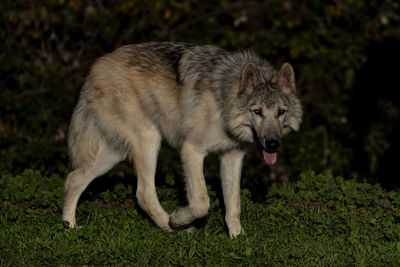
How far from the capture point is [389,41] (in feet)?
34.5

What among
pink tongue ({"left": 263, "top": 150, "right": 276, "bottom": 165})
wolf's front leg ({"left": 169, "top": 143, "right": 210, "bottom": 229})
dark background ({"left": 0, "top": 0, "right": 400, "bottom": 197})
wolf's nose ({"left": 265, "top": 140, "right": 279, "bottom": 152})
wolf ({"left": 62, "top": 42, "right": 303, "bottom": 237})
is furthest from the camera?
dark background ({"left": 0, "top": 0, "right": 400, "bottom": 197})

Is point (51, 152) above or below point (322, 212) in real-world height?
below

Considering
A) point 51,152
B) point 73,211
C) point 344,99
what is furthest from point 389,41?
point 73,211

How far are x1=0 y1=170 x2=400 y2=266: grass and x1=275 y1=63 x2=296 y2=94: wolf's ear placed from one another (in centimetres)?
135

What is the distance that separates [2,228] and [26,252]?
0.87 metres

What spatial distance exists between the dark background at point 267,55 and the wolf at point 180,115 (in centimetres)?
365

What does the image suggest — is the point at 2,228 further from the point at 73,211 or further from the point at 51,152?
the point at 51,152

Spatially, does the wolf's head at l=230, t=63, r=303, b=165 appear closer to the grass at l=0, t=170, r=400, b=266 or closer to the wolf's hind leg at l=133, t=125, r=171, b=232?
the grass at l=0, t=170, r=400, b=266

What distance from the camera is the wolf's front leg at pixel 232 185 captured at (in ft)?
19.9

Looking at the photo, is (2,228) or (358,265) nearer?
(358,265)

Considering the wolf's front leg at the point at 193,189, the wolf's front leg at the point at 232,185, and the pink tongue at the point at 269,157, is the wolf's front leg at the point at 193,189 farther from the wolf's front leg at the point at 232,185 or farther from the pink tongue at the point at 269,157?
the pink tongue at the point at 269,157

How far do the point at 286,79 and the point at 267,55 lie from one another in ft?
15.7

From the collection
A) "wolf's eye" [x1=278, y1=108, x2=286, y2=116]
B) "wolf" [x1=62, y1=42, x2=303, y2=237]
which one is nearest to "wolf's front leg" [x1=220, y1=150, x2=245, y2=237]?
"wolf" [x1=62, y1=42, x2=303, y2=237]

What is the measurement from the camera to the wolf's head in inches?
215
